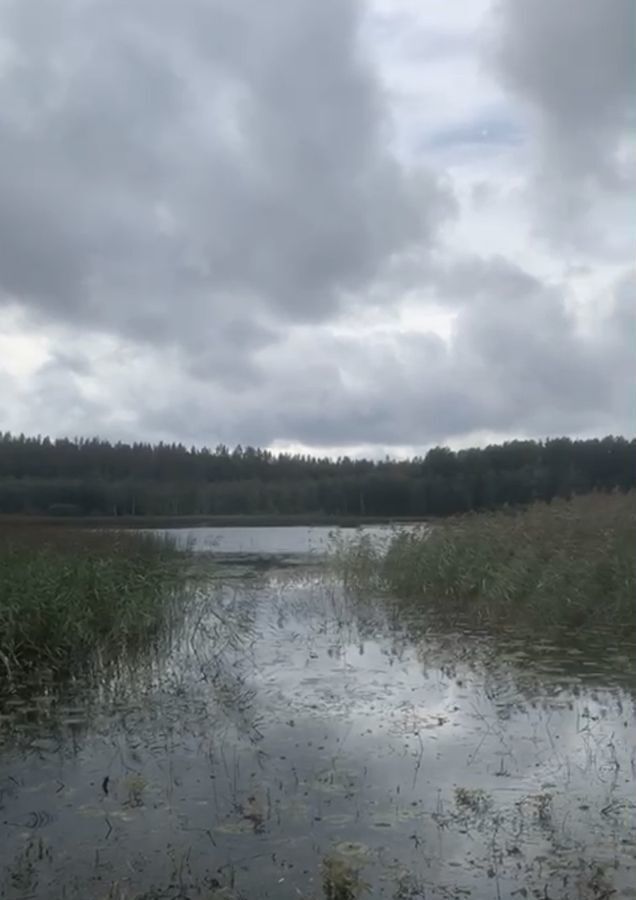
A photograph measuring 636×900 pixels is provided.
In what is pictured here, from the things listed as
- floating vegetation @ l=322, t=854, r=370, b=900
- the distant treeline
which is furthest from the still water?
the distant treeline

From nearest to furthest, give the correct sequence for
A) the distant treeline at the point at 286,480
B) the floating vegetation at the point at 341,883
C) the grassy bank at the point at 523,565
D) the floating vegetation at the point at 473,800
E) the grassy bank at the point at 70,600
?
the floating vegetation at the point at 341,883, the floating vegetation at the point at 473,800, the grassy bank at the point at 70,600, the grassy bank at the point at 523,565, the distant treeline at the point at 286,480

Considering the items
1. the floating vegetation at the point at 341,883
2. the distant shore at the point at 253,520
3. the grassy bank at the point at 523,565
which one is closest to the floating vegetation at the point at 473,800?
the floating vegetation at the point at 341,883

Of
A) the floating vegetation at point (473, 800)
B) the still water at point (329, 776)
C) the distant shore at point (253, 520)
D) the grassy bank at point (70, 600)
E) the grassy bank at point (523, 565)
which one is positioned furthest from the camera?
the distant shore at point (253, 520)

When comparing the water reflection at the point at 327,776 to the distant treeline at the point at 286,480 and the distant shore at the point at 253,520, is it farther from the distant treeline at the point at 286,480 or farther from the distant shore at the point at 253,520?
the distant shore at the point at 253,520

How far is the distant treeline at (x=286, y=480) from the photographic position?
25.9 metres

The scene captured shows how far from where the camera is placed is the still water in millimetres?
4625

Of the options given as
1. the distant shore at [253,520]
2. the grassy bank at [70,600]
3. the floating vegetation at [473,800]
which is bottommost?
the floating vegetation at [473,800]

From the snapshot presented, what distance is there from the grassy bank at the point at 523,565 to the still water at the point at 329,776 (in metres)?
1.41

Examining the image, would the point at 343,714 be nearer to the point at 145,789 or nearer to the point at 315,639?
the point at 145,789

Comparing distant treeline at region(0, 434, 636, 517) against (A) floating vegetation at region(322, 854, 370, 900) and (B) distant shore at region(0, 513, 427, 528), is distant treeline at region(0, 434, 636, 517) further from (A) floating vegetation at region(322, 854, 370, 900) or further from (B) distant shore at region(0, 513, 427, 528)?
(A) floating vegetation at region(322, 854, 370, 900)

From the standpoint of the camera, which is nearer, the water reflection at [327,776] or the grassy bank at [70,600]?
the water reflection at [327,776]

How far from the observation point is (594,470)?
2467 centimetres

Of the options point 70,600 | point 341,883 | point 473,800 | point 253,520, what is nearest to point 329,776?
point 473,800

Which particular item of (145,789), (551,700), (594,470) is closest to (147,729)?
(145,789)
